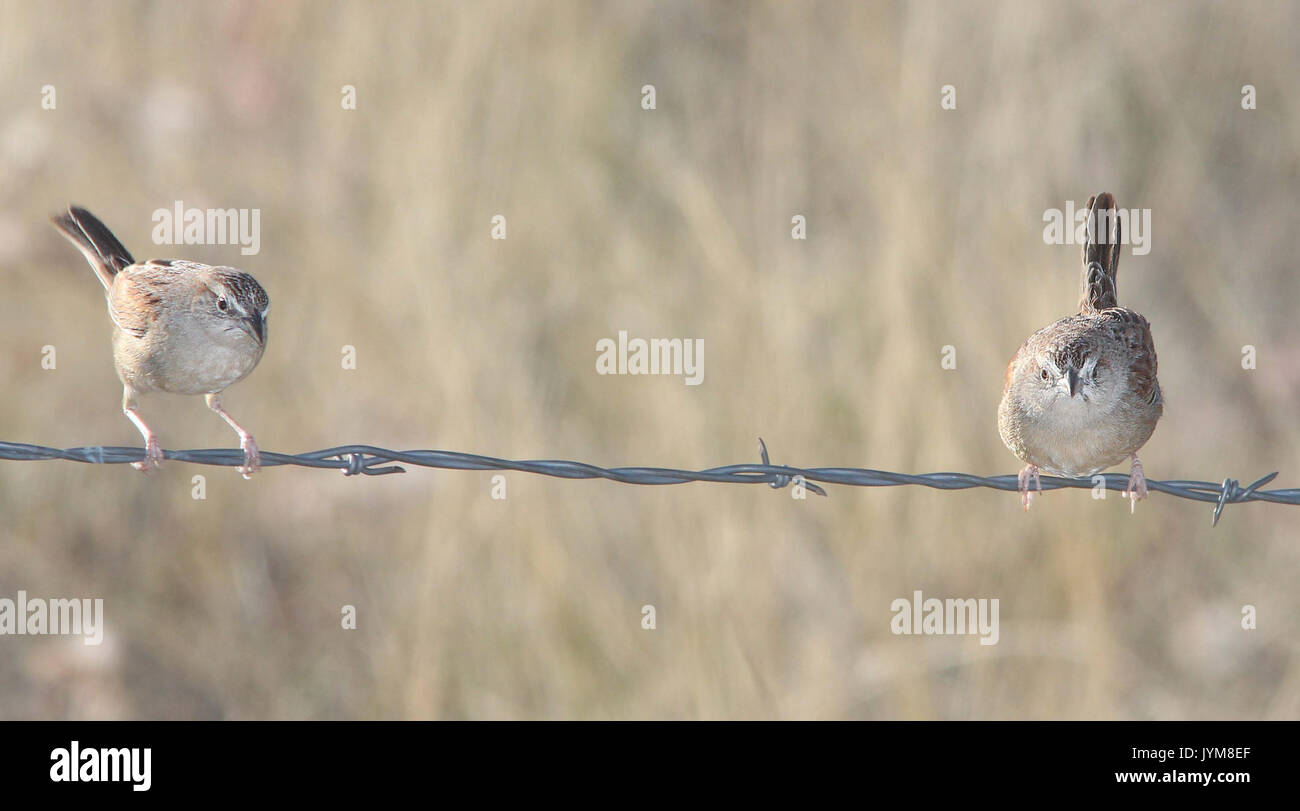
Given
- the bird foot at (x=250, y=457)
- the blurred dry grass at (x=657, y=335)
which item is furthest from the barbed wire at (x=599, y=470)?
the blurred dry grass at (x=657, y=335)

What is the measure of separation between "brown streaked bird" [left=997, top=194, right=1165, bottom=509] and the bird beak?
3144mm

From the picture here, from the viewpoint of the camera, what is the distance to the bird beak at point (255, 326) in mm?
4676

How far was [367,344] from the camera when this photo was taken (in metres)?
7.82

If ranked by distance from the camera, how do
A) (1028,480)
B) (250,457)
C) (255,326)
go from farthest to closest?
(255,326), (1028,480), (250,457)

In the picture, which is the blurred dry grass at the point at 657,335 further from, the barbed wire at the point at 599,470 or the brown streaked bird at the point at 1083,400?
the barbed wire at the point at 599,470

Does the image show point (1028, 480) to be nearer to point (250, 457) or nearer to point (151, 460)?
point (250, 457)

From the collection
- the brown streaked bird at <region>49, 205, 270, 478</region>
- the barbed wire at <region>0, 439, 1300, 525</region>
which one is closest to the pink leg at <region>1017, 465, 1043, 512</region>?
the barbed wire at <region>0, 439, 1300, 525</region>

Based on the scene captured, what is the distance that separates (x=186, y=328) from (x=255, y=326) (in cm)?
27

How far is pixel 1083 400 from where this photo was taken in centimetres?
447

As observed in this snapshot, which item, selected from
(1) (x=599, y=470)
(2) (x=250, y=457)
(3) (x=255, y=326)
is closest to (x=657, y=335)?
(3) (x=255, y=326)

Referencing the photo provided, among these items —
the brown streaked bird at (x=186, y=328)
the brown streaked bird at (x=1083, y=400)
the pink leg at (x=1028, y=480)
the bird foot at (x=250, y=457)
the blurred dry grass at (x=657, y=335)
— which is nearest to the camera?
the bird foot at (x=250, y=457)

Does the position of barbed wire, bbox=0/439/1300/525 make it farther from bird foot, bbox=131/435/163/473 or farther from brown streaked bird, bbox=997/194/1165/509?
brown streaked bird, bbox=997/194/1165/509

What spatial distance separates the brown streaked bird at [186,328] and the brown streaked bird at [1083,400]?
3.14 meters
